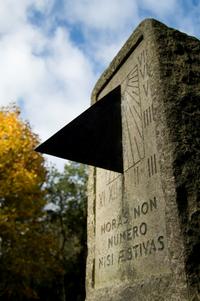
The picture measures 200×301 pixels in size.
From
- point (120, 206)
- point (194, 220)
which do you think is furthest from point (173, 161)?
point (120, 206)

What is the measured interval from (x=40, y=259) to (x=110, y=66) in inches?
614

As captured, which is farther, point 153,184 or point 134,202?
point 134,202

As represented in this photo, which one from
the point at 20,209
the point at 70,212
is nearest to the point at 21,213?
the point at 20,209

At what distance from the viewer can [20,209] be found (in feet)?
56.3

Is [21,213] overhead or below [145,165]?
overhead

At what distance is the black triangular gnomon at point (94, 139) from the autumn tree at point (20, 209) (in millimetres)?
12291

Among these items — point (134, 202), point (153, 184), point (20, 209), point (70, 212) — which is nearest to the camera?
point (153, 184)

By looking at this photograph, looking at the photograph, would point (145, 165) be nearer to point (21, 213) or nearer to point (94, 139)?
point (94, 139)

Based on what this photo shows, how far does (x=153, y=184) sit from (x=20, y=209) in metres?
14.4

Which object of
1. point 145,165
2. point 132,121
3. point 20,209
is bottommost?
point 145,165

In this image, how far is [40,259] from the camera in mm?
18953

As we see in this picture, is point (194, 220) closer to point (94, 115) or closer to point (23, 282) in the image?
point (94, 115)

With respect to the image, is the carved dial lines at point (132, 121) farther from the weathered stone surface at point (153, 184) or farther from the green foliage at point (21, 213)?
the green foliage at point (21, 213)

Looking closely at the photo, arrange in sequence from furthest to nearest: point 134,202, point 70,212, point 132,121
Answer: point 70,212, point 132,121, point 134,202
